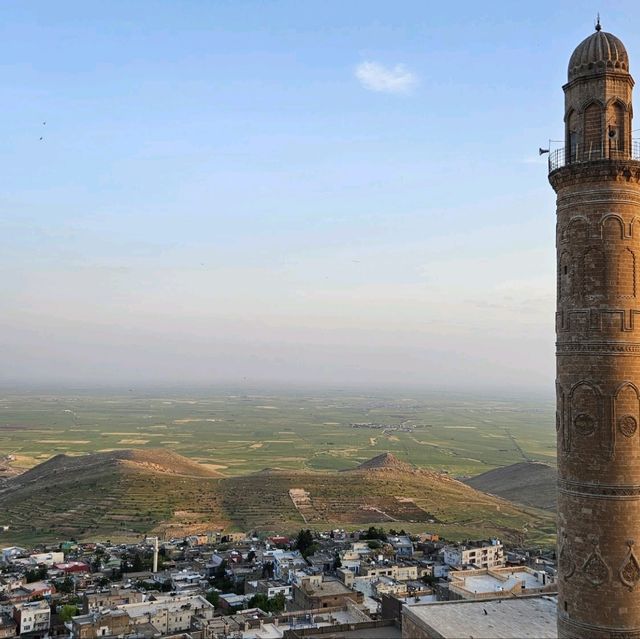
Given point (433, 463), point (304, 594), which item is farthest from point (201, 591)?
A: point (433, 463)

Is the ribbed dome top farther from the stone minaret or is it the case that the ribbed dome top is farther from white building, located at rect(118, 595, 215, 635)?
white building, located at rect(118, 595, 215, 635)

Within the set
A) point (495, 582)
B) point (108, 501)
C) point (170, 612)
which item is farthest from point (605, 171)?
point (108, 501)

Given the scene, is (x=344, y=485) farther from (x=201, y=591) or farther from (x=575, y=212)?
(x=575, y=212)

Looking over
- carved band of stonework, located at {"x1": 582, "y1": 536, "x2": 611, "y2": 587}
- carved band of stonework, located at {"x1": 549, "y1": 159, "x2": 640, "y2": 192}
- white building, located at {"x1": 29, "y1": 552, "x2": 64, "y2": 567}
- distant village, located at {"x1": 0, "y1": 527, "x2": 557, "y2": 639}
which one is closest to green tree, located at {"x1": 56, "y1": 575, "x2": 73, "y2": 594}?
distant village, located at {"x1": 0, "y1": 527, "x2": 557, "y2": 639}

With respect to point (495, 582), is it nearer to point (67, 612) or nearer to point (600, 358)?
point (67, 612)

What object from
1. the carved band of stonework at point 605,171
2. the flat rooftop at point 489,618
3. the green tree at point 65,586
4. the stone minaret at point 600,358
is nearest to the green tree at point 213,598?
the green tree at point 65,586

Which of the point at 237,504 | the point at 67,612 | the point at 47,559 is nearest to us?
the point at 67,612
